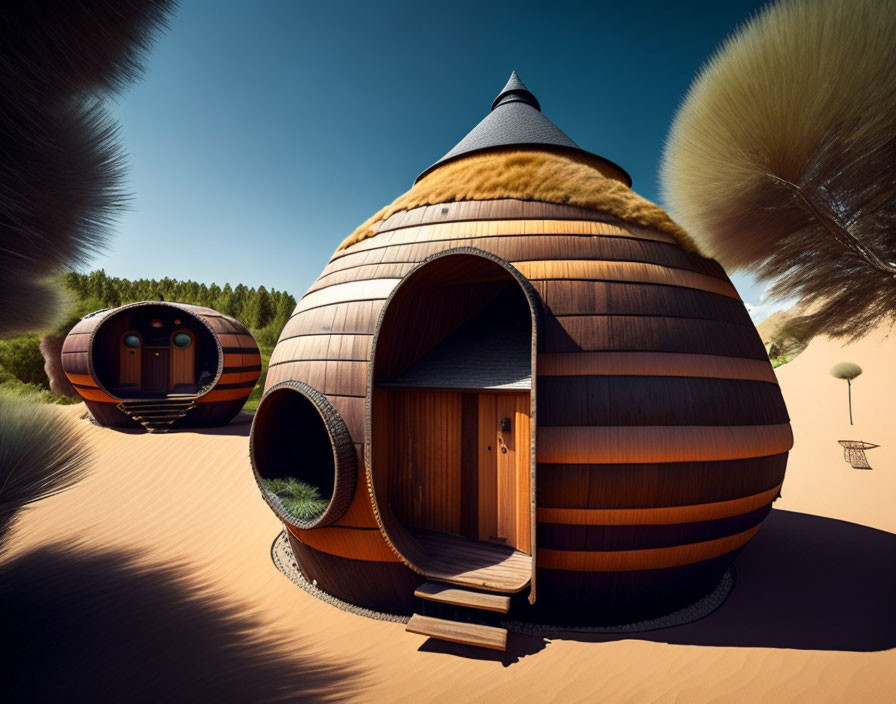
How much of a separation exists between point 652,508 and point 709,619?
1563 mm

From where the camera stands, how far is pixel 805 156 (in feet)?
11.1

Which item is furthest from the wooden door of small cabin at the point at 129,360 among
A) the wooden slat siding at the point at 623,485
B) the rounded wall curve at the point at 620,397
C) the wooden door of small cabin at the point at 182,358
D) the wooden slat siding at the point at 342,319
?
the wooden slat siding at the point at 623,485

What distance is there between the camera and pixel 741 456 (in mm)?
4090

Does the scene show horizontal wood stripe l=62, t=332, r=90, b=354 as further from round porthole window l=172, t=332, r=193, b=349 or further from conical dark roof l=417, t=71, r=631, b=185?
conical dark roof l=417, t=71, r=631, b=185

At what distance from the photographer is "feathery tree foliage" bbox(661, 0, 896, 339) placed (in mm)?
2951

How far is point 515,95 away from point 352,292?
457 centimetres

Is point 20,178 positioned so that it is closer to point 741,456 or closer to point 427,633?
point 427,633

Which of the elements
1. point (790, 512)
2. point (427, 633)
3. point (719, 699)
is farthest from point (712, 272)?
point (790, 512)

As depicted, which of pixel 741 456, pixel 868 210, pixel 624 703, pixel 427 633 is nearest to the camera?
pixel 624 703

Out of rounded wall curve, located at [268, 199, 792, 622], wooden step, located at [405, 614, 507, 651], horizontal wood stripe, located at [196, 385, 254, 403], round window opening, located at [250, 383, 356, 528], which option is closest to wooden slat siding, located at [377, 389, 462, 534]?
rounded wall curve, located at [268, 199, 792, 622]

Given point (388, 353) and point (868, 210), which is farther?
point (388, 353)

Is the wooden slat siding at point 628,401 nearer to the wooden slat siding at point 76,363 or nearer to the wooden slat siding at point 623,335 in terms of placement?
the wooden slat siding at point 623,335

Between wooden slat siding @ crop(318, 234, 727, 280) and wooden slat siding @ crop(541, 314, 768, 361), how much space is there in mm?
717

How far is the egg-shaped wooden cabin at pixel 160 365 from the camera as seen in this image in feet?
42.1
